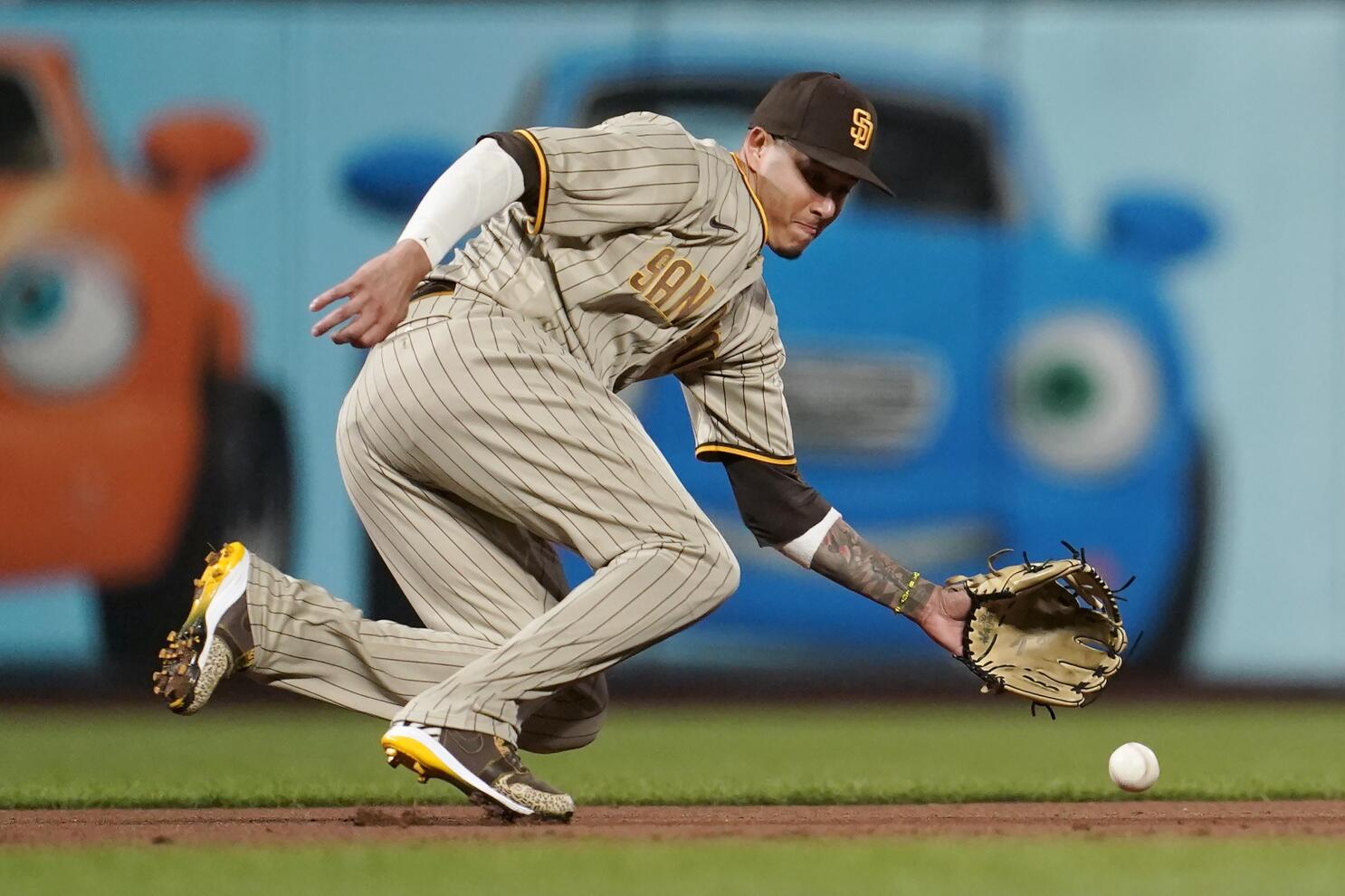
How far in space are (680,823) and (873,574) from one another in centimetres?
69

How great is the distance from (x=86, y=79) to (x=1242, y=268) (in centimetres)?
513

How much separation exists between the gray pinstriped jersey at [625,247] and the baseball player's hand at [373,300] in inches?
15.4

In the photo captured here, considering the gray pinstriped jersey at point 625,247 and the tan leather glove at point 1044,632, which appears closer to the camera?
the gray pinstriped jersey at point 625,247

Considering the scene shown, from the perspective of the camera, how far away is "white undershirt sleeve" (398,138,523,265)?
3.43 meters

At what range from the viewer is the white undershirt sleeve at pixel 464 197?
3.43 meters

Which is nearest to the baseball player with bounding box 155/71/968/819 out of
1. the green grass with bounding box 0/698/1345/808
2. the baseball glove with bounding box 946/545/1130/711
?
the baseball glove with bounding box 946/545/1130/711

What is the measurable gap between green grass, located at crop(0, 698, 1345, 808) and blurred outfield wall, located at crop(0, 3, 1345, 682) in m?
0.59

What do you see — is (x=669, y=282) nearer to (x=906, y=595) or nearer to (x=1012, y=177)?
(x=906, y=595)

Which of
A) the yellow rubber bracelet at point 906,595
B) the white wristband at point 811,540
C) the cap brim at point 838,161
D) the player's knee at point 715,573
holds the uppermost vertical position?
the cap brim at point 838,161

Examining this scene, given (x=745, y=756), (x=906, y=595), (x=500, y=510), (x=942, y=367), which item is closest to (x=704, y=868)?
(x=500, y=510)

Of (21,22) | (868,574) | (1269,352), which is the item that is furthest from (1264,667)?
(21,22)

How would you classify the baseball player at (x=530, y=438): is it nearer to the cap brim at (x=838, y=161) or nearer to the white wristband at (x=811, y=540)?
the cap brim at (x=838, y=161)

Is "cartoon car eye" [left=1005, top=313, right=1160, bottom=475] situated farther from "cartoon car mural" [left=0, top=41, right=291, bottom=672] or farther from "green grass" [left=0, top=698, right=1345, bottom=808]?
"cartoon car mural" [left=0, top=41, right=291, bottom=672]

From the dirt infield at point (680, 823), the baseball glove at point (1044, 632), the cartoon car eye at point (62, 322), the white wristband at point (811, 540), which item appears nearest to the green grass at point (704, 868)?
the dirt infield at point (680, 823)
